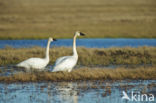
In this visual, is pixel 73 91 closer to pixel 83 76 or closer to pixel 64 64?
pixel 83 76

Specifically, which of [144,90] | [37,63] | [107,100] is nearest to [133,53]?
[37,63]

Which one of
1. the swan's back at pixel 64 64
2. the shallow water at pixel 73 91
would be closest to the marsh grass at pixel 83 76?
the swan's back at pixel 64 64

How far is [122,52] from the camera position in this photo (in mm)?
18828

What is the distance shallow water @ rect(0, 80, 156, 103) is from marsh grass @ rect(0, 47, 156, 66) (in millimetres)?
4691

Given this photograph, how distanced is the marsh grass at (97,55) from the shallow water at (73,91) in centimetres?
469

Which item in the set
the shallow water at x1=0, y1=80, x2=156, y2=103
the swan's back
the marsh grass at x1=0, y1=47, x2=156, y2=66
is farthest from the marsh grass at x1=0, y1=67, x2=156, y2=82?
the marsh grass at x1=0, y1=47, x2=156, y2=66

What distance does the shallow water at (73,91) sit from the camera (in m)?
10.3

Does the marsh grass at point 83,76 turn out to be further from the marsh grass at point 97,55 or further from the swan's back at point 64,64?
the marsh grass at point 97,55

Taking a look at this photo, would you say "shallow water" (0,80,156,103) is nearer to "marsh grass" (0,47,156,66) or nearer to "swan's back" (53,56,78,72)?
"swan's back" (53,56,78,72)

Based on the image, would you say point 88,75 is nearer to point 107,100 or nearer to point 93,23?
point 107,100

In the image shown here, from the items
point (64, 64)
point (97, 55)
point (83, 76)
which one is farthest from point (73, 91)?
point (97, 55)

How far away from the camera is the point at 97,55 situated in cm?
1869

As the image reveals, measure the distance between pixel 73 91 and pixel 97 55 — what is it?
7.49 meters

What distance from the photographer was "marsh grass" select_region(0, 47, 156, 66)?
57.4ft
